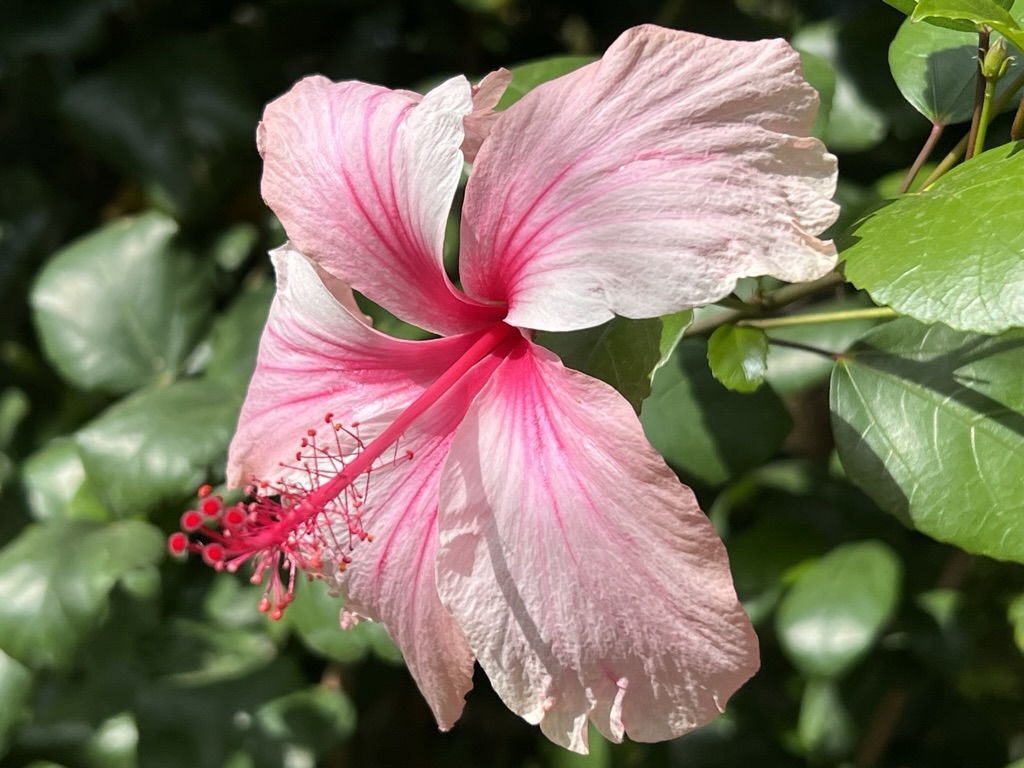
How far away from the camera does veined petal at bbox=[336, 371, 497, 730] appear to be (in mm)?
637

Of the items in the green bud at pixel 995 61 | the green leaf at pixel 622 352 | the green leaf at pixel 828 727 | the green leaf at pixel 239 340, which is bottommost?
the green leaf at pixel 828 727

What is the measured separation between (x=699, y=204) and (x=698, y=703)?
0.92ft

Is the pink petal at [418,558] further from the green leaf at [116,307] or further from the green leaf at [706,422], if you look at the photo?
the green leaf at [116,307]

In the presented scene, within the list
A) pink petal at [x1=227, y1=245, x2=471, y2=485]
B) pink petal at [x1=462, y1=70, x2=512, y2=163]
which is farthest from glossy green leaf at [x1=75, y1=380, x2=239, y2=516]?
pink petal at [x1=462, y1=70, x2=512, y2=163]

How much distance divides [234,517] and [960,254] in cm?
46

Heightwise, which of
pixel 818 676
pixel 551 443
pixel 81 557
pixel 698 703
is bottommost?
pixel 818 676

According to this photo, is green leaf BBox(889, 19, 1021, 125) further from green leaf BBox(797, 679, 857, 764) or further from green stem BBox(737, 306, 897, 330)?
green leaf BBox(797, 679, 857, 764)

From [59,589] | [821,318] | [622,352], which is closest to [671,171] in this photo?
[622,352]

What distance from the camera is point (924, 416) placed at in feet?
2.19

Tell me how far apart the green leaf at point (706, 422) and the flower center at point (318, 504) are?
0.95 feet

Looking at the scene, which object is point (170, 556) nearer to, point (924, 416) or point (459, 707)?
point (459, 707)

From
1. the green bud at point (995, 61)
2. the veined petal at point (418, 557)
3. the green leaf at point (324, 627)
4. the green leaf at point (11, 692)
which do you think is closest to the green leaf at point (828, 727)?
the green leaf at point (324, 627)

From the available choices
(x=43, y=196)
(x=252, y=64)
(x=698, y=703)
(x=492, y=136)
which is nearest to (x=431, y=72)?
(x=252, y=64)

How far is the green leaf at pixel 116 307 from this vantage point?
4.14 ft
